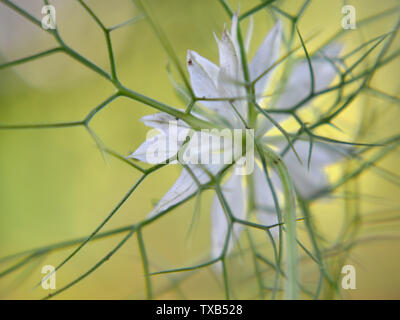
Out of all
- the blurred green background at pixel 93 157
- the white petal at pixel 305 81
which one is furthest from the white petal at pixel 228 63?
the blurred green background at pixel 93 157

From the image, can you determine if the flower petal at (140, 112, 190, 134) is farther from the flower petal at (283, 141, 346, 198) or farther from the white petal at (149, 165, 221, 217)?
the flower petal at (283, 141, 346, 198)

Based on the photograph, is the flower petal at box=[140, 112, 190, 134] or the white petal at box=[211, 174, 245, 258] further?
the white petal at box=[211, 174, 245, 258]

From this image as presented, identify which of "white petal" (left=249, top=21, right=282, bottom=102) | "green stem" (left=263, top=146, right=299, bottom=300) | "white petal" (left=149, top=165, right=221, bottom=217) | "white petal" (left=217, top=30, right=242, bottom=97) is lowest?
"green stem" (left=263, top=146, right=299, bottom=300)

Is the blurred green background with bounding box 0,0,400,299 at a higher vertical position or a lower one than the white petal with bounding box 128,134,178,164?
higher

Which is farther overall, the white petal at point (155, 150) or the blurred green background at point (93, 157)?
the blurred green background at point (93, 157)

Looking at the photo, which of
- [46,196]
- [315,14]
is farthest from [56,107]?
[315,14]

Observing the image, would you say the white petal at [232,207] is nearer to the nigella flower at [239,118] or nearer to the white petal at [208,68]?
the nigella flower at [239,118]

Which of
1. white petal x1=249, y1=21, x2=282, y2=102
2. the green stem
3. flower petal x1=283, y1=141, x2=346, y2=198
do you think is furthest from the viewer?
flower petal x1=283, y1=141, x2=346, y2=198

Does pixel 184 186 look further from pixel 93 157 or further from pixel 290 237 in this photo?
pixel 93 157

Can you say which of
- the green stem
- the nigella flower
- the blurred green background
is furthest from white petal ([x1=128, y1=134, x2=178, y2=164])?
the blurred green background
